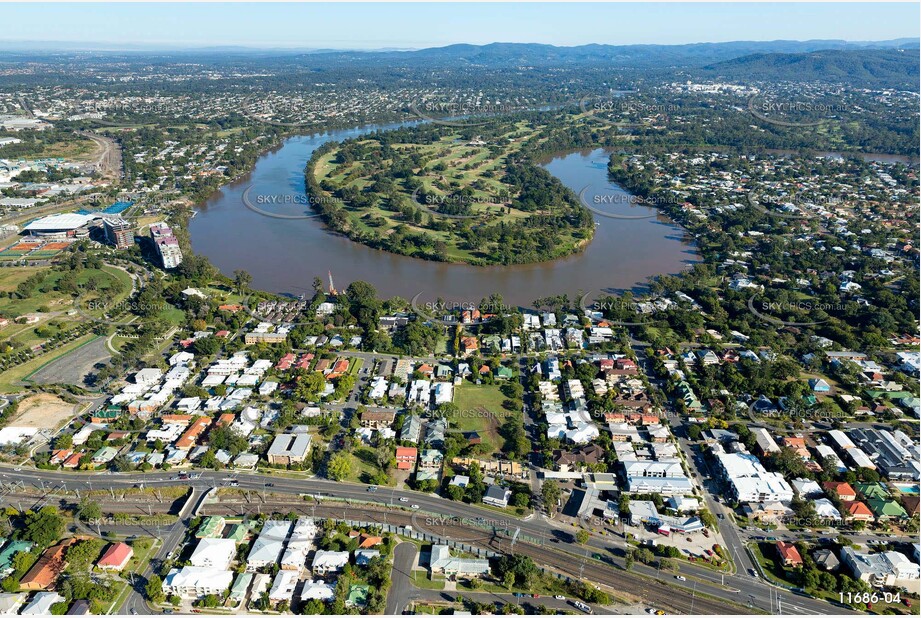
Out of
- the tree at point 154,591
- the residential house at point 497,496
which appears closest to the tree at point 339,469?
the residential house at point 497,496

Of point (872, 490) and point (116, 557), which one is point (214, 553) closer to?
point (116, 557)

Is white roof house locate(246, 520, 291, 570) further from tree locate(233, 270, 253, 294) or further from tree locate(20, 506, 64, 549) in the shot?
tree locate(233, 270, 253, 294)

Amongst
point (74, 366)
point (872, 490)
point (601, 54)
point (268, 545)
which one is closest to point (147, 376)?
point (74, 366)

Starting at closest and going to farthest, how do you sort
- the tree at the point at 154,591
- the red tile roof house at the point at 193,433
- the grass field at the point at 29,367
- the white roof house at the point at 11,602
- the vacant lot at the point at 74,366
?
the white roof house at the point at 11,602 → the tree at the point at 154,591 → the red tile roof house at the point at 193,433 → the grass field at the point at 29,367 → the vacant lot at the point at 74,366

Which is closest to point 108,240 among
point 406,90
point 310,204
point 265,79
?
point 310,204

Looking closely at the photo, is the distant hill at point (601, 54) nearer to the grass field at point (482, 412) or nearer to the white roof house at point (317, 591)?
the grass field at point (482, 412)
